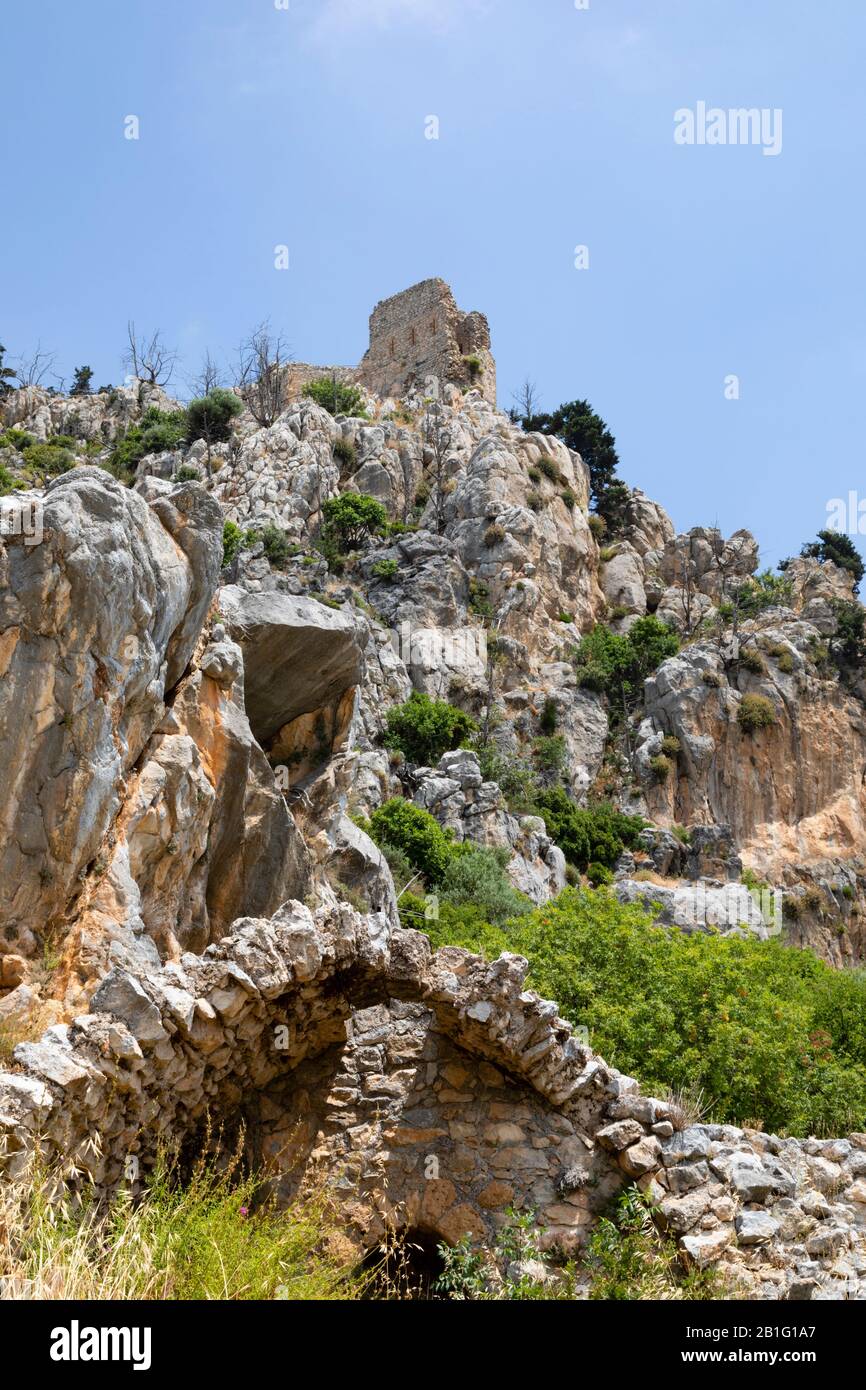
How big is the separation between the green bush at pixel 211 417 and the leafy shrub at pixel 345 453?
5.35m

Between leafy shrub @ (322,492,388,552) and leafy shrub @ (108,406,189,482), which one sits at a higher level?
leafy shrub @ (108,406,189,482)

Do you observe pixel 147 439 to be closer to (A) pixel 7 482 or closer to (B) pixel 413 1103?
(A) pixel 7 482

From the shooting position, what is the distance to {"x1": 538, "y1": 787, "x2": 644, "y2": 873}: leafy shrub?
39031 millimetres

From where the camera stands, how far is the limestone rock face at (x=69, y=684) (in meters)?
11.4

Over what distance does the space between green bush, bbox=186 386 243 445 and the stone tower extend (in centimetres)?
1056

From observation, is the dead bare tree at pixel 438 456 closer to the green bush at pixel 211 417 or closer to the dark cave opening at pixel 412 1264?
the green bush at pixel 211 417

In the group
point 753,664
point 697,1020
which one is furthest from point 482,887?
point 753,664

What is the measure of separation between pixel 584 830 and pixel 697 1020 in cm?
2432

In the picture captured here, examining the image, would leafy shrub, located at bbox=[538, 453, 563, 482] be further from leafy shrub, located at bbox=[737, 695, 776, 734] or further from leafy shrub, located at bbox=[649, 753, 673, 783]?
leafy shrub, located at bbox=[649, 753, 673, 783]

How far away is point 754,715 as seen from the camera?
45.6 meters

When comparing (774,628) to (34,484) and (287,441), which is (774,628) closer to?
(287,441)

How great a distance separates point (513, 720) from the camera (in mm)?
42531

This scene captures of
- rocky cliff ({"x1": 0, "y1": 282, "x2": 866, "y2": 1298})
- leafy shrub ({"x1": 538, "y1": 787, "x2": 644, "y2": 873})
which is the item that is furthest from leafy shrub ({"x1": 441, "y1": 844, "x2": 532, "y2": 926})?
leafy shrub ({"x1": 538, "y1": 787, "x2": 644, "y2": 873})

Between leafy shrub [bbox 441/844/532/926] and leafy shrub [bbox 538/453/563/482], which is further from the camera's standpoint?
leafy shrub [bbox 538/453/563/482]
